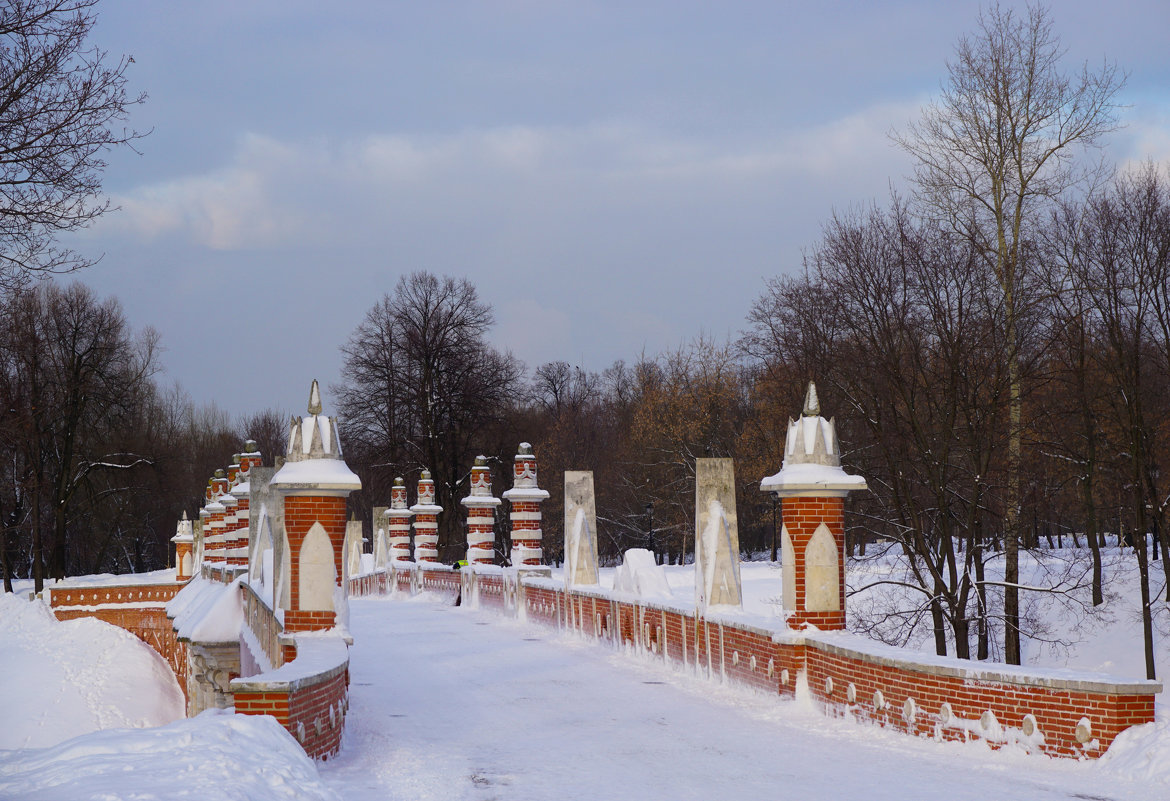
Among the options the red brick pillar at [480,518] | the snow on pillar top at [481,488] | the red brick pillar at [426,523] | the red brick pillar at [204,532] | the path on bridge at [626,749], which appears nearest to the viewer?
the path on bridge at [626,749]

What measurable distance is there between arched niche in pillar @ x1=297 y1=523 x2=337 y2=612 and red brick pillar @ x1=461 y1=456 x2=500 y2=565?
16550 millimetres

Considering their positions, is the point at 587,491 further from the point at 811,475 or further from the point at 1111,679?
the point at 1111,679

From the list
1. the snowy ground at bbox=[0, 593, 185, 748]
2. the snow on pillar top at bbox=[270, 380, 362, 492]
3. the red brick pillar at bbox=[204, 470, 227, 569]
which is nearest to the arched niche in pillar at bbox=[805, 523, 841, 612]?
the snow on pillar top at bbox=[270, 380, 362, 492]

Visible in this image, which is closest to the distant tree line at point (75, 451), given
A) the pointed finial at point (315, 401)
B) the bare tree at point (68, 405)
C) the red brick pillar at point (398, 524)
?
the bare tree at point (68, 405)

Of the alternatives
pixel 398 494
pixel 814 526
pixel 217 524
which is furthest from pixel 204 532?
pixel 814 526

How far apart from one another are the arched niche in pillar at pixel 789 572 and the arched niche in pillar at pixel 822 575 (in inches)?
4.9

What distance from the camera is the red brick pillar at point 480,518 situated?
2900cm

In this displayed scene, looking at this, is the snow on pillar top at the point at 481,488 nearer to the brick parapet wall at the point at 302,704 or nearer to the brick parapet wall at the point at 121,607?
the brick parapet wall at the point at 121,607

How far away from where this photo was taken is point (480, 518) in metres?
29.2

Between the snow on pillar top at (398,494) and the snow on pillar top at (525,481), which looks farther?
the snow on pillar top at (398,494)

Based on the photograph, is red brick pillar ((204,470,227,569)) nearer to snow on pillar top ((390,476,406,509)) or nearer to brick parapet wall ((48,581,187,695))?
snow on pillar top ((390,476,406,509))

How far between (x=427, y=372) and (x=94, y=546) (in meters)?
19.1

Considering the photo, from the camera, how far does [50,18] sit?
13461mm

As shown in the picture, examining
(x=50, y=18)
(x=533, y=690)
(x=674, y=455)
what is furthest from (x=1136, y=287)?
(x=674, y=455)
